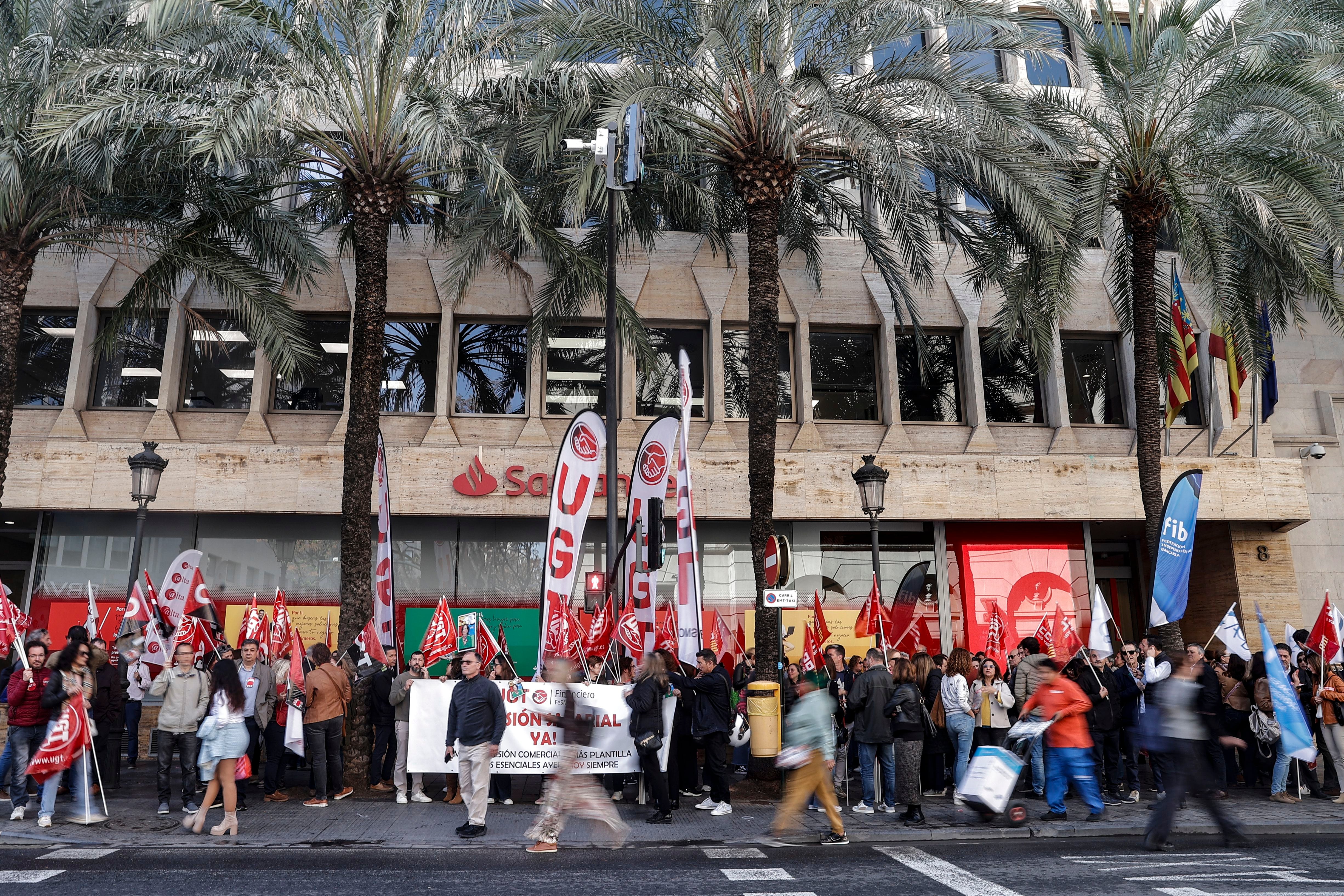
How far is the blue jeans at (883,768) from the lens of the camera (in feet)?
36.9

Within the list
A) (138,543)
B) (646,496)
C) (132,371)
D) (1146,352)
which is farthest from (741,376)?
(132,371)

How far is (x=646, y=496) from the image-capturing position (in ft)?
46.7

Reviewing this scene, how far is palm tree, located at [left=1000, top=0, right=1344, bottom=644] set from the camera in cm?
1473

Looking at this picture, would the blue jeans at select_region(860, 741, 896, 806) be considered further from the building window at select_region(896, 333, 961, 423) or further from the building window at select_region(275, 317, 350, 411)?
the building window at select_region(275, 317, 350, 411)

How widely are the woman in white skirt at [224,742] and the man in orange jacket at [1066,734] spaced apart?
7800 mm

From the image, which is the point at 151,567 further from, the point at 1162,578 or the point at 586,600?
the point at 1162,578

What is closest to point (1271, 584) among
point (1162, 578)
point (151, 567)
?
point (1162, 578)

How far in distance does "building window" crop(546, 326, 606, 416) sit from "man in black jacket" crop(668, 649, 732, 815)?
9.76 m

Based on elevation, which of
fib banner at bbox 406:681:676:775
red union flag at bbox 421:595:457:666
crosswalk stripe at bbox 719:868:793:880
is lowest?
crosswalk stripe at bbox 719:868:793:880

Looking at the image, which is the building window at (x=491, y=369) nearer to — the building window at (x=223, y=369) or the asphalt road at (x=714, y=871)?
the building window at (x=223, y=369)

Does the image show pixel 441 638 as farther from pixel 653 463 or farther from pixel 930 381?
pixel 930 381

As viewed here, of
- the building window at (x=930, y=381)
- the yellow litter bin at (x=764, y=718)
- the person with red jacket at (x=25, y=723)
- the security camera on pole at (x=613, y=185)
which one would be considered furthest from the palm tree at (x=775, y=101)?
the person with red jacket at (x=25, y=723)

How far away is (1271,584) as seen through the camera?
800 inches

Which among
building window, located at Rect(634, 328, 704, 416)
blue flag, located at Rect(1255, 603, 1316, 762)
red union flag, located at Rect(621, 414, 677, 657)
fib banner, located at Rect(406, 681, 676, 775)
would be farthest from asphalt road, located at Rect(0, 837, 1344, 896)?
building window, located at Rect(634, 328, 704, 416)
